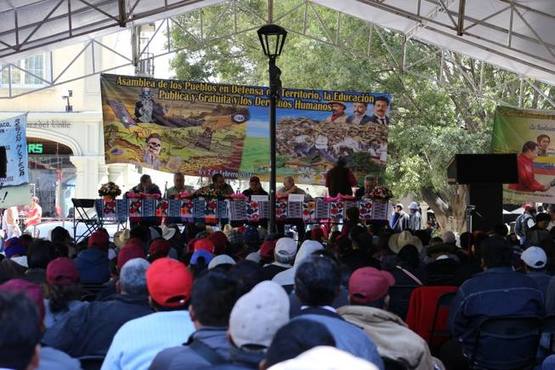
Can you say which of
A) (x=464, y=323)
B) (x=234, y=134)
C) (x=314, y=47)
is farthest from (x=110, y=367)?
(x=314, y=47)

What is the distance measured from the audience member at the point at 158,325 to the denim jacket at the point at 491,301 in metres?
2.22

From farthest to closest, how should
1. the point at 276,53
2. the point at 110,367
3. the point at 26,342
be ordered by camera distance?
the point at 276,53, the point at 110,367, the point at 26,342

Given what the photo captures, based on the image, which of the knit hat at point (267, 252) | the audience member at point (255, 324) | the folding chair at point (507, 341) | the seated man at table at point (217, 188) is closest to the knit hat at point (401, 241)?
the knit hat at point (267, 252)

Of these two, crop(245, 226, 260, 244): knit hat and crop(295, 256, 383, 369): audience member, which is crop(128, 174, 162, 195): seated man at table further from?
crop(295, 256, 383, 369): audience member

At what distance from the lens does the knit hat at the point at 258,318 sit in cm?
313

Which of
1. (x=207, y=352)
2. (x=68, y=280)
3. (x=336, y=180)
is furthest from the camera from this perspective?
(x=336, y=180)

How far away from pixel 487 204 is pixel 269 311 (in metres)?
12.1

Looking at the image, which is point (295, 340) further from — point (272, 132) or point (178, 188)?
point (178, 188)

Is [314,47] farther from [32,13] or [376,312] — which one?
[376,312]

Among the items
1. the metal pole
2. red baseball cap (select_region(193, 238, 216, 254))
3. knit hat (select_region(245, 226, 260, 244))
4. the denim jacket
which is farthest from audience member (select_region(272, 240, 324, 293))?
knit hat (select_region(245, 226, 260, 244))

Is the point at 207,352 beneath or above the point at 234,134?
beneath

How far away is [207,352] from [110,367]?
0.89 meters

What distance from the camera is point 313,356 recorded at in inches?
89.0

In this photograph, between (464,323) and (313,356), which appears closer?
(313,356)
